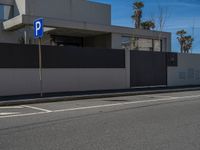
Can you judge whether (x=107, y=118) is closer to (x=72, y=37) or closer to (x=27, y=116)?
(x=27, y=116)

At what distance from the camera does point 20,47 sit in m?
16.3

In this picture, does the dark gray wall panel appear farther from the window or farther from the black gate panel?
the window

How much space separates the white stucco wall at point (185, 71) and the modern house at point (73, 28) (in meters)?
4.03

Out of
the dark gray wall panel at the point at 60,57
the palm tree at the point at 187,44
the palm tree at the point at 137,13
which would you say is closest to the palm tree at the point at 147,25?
the palm tree at the point at 137,13

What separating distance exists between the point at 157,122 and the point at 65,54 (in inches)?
381

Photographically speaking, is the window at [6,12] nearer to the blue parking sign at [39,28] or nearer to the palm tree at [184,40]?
the blue parking sign at [39,28]

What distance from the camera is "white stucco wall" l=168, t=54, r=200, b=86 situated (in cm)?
2388

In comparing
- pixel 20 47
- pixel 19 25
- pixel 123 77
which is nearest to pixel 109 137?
pixel 20 47

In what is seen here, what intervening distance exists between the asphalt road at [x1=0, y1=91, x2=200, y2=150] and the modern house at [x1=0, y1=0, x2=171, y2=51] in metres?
12.5

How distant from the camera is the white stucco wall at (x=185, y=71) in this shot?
2388 cm

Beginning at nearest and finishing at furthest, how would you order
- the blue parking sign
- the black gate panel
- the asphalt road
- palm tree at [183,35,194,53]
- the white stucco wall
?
the asphalt road → the blue parking sign → the black gate panel → the white stucco wall → palm tree at [183,35,194,53]

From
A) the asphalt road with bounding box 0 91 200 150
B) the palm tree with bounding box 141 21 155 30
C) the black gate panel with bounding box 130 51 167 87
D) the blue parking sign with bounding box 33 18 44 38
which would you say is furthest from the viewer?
the palm tree with bounding box 141 21 155 30

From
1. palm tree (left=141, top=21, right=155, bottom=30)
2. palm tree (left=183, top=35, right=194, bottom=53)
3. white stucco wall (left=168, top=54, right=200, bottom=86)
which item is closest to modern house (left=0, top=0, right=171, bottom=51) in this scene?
white stucco wall (left=168, top=54, right=200, bottom=86)

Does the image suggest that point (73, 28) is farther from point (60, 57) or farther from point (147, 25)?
point (147, 25)
